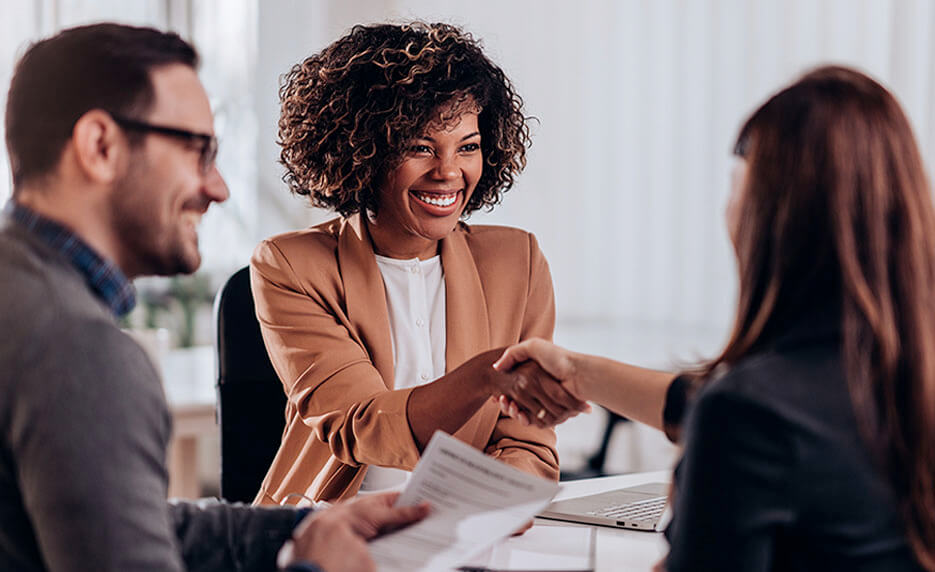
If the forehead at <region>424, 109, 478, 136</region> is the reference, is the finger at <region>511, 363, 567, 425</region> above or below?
below

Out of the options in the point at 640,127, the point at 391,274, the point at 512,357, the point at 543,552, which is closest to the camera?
the point at 543,552

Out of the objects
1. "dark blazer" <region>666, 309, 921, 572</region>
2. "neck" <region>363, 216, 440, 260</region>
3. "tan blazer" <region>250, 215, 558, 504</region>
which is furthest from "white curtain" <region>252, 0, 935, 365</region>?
"dark blazer" <region>666, 309, 921, 572</region>

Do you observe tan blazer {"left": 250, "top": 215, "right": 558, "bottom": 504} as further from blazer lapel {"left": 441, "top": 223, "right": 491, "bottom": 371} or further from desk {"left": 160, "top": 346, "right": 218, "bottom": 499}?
desk {"left": 160, "top": 346, "right": 218, "bottom": 499}

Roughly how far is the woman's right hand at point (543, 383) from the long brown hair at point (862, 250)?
2.42ft

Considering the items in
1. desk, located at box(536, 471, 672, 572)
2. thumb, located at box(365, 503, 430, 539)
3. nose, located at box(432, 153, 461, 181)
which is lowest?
desk, located at box(536, 471, 672, 572)

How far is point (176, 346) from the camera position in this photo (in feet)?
13.7

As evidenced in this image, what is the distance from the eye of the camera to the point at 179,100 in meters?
1.18

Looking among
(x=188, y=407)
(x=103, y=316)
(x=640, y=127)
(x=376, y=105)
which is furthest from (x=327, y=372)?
(x=640, y=127)

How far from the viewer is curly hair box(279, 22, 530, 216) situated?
2.01 m

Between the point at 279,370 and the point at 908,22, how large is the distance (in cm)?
228

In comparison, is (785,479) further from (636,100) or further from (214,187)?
(636,100)

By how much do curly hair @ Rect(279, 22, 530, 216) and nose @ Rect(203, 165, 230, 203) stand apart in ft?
2.41

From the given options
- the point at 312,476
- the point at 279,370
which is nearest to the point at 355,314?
the point at 279,370

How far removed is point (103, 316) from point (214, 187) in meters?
0.29
